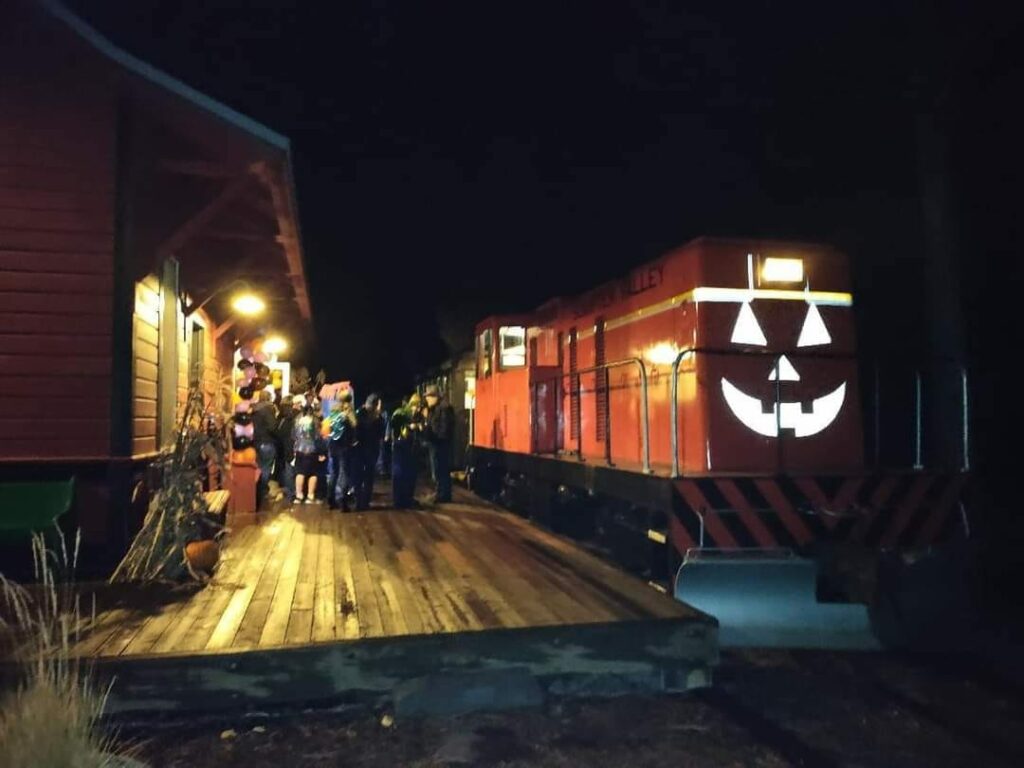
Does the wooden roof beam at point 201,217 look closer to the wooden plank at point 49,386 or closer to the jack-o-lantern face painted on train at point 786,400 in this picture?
the wooden plank at point 49,386

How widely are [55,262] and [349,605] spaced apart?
348cm

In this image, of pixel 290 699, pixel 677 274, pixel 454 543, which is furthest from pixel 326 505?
pixel 290 699

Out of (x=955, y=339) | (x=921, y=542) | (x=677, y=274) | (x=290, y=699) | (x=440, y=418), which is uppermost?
(x=677, y=274)

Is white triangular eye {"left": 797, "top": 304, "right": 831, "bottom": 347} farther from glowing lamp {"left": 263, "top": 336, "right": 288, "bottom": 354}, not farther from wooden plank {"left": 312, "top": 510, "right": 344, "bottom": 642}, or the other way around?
glowing lamp {"left": 263, "top": 336, "right": 288, "bottom": 354}

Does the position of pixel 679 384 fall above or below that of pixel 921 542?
above

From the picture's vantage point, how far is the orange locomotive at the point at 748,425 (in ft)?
21.9

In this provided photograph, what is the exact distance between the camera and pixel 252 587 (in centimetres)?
630

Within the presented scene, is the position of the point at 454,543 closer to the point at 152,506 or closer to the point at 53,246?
the point at 152,506

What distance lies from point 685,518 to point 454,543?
252cm

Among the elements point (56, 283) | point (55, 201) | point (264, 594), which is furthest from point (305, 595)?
point (55, 201)

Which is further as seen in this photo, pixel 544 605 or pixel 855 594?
pixel 855 594

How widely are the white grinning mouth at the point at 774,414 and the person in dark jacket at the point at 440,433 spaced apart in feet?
16.7

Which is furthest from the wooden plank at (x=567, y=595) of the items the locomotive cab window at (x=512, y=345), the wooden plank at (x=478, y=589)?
the locomotive cab window at (x=512, y=345)

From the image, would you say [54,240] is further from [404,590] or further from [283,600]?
[404,590]
